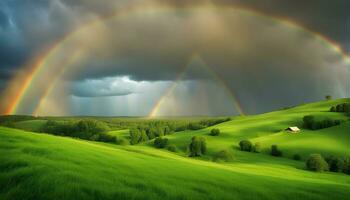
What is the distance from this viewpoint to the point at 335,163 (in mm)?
83188

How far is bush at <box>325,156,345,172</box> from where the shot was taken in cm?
8148

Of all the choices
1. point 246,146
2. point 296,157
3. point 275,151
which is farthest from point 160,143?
point 296,157

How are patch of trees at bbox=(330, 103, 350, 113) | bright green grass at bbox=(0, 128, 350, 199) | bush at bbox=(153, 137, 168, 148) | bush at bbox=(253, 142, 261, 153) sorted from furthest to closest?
1. patch of trees at bbox=(330, 103, 350, 113)
2. bush at bbox=(153, 137, 168, 148)
3. bush at bbox=(253, 142, 261, 153)
4. bright green grass at bbox=(0, 128, 350, 199)

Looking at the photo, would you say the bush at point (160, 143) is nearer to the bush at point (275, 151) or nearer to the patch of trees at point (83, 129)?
the patch of trees at point (83, 129)

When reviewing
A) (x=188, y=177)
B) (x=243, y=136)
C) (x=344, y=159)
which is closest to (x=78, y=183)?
(x=188, y=177)

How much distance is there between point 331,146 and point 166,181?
104m

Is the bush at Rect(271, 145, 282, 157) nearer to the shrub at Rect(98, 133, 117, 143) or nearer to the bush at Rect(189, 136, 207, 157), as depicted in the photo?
the bush at Rect(189, 136, 207, 157)

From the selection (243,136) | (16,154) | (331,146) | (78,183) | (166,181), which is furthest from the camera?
(243,136)

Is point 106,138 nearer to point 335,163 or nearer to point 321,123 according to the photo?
point 335,163

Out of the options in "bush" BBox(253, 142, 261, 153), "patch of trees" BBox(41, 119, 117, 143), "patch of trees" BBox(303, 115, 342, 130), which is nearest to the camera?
"bush" BBox(253, 142, 261, 153)

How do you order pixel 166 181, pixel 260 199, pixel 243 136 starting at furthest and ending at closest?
pixel 243 136
pixel 166 181
pixel 260 199

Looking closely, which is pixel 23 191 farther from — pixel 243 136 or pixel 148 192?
pixel 243 136

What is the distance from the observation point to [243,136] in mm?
143500

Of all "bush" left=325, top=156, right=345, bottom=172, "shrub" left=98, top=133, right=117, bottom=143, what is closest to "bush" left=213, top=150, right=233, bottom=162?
"bush" left=325, top=156, right=345, bottom=172
